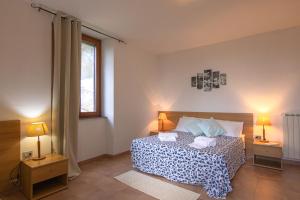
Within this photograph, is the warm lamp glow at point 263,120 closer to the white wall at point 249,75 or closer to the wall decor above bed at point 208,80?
the white wall at point 249,75

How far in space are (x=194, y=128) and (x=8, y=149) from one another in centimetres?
309

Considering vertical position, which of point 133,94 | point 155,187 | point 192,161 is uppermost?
point 133,94

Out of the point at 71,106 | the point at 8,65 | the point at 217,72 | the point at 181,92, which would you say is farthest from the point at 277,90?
the point at 8,65

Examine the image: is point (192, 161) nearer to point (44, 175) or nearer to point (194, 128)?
point (194, 128)

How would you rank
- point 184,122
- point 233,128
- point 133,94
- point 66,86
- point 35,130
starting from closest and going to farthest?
point 35,130 < point 66,86 < point 233,128 < point 184,122 < point 133,94

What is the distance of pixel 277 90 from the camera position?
12.0 feet

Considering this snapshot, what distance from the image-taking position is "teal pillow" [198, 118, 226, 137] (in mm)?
3666

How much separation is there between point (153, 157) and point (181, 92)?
230cm

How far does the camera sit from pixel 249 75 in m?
3.97

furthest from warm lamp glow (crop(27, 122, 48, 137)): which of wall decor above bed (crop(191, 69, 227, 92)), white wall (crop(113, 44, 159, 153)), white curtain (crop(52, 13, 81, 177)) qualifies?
wall decor above bed (crop(191, 69, 227, 92))

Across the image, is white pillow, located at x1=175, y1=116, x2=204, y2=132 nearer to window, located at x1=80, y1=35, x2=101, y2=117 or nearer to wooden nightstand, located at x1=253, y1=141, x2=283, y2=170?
wooden nightstand, located at x1=253, y1=141, x2=283, y2=170

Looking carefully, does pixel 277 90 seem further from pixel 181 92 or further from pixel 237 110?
→ pixel 181 92

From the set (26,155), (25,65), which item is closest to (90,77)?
(25,65)

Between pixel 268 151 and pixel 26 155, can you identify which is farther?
pixel 268 151
